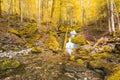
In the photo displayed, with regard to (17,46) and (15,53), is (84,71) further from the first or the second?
(17,46)

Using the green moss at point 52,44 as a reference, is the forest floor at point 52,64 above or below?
below

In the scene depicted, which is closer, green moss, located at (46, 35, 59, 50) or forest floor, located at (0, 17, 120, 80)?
forest floor, located at (0, 17, 120, 80)

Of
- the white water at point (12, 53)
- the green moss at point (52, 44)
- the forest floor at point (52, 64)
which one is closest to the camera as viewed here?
the forest floor at point (52, 64)

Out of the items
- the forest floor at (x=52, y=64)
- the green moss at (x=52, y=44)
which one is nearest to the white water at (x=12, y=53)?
the forest floor at (x=52, y=64)

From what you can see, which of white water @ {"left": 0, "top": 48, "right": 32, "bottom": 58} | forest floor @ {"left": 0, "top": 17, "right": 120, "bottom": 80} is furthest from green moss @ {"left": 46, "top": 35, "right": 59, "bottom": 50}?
white water @ {"left": 0, "top": 48, "right": 32, "bottom": 58}

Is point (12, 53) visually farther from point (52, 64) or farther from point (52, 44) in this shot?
point (52, 44)

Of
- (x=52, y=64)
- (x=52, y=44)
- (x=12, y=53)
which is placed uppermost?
(x=52, y=44)

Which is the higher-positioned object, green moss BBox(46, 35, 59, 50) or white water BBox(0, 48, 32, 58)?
green moss BBox(46, 35, 59, 50)

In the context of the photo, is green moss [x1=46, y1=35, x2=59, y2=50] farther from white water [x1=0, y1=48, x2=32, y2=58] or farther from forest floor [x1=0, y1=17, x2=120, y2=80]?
white water [x1=0, y1=48, x2=32, y2=58]

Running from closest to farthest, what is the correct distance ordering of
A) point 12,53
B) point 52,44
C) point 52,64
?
point 52,64 → point 12,53 → point 52,44

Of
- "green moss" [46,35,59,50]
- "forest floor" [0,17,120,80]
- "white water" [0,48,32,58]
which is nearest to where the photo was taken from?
"forest floor" [0,17,120,80]

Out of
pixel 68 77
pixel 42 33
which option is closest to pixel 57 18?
pixel 42 33

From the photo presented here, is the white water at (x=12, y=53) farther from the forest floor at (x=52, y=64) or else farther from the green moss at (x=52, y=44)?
the green moss at (x=52, y=44)

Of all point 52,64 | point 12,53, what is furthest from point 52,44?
point 52,64
